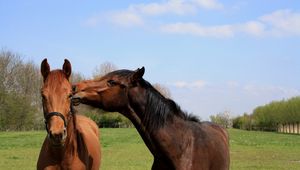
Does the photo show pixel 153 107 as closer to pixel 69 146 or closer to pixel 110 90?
pixel 110 90

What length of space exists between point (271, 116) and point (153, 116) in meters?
110

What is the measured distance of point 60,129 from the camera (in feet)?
16.2

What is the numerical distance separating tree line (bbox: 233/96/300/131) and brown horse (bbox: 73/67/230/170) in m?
99.7

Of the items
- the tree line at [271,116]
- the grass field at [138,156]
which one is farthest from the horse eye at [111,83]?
the tree line at [271,116]

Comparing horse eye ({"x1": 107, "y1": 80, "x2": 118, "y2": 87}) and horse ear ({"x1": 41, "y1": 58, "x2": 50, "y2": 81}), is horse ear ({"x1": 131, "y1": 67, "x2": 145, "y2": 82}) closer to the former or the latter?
horse eye ({"x1": 107, "y1": 80, "x2": 118, "y2": 87})

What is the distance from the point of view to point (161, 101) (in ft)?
17.5

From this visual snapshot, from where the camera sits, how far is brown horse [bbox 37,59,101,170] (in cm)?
501

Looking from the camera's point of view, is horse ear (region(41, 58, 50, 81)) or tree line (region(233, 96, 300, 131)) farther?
tree line (region(233, 96, 300, 131))

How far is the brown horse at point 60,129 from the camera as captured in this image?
5008 millimetres

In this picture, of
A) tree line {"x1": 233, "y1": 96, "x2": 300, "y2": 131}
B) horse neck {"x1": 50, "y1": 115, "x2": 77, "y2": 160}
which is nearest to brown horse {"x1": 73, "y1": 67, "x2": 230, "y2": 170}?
horse neck {"x1": 50, "y1": 115, "x2": 77, "y2": 160}

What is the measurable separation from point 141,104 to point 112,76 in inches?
18.7

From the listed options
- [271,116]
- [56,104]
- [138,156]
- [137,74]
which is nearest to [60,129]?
[56,104]

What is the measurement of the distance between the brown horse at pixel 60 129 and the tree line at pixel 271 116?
9959 centimetres

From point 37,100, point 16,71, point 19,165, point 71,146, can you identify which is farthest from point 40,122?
point 71,146
